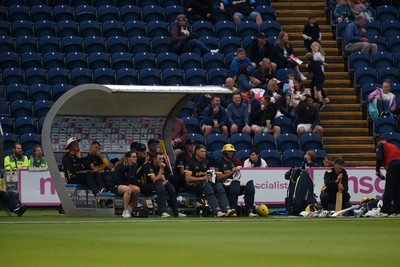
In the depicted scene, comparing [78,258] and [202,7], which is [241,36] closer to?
[202,7]

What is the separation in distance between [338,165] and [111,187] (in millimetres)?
5297

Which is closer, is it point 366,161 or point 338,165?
point 338,165

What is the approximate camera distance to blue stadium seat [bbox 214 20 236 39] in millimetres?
36562

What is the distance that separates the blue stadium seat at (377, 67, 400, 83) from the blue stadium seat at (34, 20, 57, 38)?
10250 mm

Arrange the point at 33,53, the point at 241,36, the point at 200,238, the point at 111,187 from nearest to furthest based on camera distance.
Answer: the point at 200,238 < the point at 111,187 < the point at 33,53 < the point at 241,36

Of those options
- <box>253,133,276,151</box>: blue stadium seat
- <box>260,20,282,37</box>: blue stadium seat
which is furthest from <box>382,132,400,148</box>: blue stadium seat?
<box>260,20,282,37</box>: blue stadium seat

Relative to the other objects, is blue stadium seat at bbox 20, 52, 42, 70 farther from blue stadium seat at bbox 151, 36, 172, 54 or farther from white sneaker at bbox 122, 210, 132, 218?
white sneaker at bbox 122, 210, 132, 218

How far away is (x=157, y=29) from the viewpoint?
118 ft

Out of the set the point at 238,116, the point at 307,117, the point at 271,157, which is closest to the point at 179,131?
the point at 238,116

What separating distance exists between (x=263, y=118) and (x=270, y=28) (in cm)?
515

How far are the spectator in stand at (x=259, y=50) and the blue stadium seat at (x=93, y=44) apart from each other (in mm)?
4554

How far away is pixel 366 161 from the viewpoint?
111ft

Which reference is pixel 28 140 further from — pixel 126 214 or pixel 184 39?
pixel 126 214

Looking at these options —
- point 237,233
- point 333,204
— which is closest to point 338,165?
point 333,204
